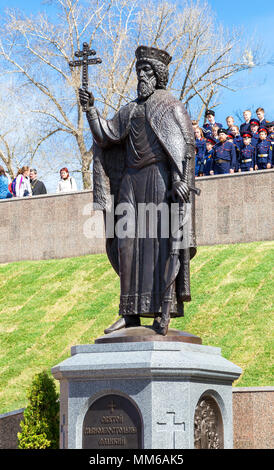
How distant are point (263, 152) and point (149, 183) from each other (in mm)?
10196

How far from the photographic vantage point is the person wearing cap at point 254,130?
64.9 ft

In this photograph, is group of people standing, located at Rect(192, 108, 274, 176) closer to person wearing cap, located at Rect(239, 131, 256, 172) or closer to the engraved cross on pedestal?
person wearing cap, located at Rect(239, 131, 256, 172)

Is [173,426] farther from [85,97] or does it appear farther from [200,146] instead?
[200,146]

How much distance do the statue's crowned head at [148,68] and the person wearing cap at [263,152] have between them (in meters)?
9.62

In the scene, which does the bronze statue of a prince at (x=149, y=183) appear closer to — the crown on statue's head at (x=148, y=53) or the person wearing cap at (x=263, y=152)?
the crown on statue's head at (x=148, y=53)

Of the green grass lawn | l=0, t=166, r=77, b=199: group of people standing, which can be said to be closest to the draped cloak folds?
the green grass lawn

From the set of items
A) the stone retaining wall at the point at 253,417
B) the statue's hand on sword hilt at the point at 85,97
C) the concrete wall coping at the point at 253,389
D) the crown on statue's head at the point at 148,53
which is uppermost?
the crown on statue's head at the point at 148,53

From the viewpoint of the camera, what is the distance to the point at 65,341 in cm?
1567

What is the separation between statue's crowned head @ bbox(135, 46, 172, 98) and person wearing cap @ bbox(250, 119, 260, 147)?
978 centimetres

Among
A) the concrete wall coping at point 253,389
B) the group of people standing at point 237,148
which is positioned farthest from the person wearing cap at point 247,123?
the concrete wall coping at point 253,389

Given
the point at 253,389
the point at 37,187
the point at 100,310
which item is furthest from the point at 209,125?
the point at 253,389

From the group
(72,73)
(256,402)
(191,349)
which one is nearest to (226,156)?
→ (256,402)

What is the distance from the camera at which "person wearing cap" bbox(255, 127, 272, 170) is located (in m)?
19.7
